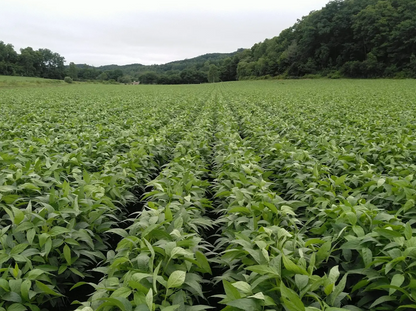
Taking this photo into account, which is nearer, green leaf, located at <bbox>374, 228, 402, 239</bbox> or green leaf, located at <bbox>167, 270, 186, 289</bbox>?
green leaf, located at <bbox>167, 270, 186, 289</bbox>

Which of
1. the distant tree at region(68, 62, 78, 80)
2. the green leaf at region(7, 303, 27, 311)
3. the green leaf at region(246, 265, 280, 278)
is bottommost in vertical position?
the green leaf at region(7, 303, 27, 311)

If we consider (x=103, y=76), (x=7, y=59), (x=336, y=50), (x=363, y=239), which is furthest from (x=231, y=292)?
(x=103, y=76)

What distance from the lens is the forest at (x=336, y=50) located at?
53656 millimetres

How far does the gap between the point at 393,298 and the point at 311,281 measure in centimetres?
58

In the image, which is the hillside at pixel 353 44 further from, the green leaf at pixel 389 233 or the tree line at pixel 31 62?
the tree line at pixel 31 62

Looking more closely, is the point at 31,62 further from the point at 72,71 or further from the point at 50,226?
the point at 50,226

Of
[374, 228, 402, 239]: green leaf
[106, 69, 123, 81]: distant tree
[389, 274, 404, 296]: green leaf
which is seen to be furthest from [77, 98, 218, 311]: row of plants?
[106, 69, 123, 81]: distant tree

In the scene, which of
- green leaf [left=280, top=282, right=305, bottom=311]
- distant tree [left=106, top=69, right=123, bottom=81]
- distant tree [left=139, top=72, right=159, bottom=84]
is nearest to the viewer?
green leaf [left=280, top=282, right=305, bottom=311]

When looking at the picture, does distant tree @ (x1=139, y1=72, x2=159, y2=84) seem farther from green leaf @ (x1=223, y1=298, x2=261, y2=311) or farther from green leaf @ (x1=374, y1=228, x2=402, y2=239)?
green leaf @ (x1=223, y1=298, x2=261, y2=311)

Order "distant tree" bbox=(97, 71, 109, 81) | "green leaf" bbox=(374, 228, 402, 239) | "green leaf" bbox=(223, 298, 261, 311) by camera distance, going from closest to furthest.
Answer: "green leaf" bbox=(223, 298, 261, 311)
"green leaf" bbox=(374, 228, 402, 239)
"distant tree" bbox=(97, 71, 109, 81)

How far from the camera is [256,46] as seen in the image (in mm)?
107438

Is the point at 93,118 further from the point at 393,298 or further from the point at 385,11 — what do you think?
the point at 385,11

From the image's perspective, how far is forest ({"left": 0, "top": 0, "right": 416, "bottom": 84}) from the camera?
2112 inches

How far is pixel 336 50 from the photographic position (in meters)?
67.7
